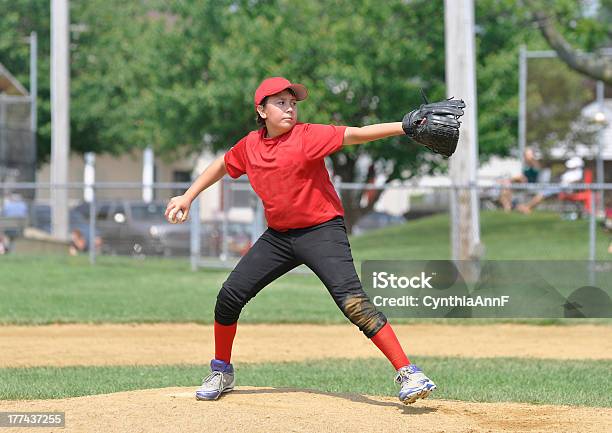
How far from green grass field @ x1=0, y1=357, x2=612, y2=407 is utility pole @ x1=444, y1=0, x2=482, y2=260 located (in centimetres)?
669

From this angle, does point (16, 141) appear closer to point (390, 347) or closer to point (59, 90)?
point (59, 90)

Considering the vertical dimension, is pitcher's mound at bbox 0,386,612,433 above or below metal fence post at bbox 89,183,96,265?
below

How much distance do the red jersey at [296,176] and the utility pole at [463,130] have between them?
34.3 feet

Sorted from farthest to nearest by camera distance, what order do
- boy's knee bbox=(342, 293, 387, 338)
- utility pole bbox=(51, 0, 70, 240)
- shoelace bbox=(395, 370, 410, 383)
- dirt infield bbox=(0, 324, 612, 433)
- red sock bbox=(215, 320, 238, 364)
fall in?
1. utility pole bbox=(51, 0, 70, 240)
2. red sock bbox=(215, 320, 238, 364)
3. boy's knee bbox=(342, 293, 387, 338)
4. shoelace bbox=(395, 370, 410, 383)
5. dirt infield bbox=(0, 324, 612, 433)

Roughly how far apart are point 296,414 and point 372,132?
167 centimetres

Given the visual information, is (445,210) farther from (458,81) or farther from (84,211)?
(458,81)

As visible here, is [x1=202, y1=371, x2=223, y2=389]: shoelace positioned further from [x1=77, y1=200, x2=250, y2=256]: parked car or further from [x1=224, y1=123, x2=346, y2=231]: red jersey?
[x1=77, y1=200, x2=250, y2=256]: parked car

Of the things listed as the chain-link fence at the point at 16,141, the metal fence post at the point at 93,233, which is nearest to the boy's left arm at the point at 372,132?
the metal fence post at the point at 93,233

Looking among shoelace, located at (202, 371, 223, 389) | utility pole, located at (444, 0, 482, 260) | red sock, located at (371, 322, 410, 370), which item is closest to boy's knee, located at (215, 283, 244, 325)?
shoelace, located at (202, 371, 223, 389)

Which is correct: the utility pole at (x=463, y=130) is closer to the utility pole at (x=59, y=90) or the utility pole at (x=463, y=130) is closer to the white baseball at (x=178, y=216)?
the white baseball at (x=178, y=216)

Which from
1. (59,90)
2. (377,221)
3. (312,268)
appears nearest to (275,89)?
(312,268)

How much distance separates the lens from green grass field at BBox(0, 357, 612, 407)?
8266mm

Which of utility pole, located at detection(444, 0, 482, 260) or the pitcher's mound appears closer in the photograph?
the pitcher's mound

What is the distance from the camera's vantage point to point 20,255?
71.5 ft
